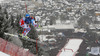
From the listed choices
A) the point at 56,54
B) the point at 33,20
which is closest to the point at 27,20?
the point at 33,20

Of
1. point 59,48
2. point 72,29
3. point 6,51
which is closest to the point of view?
point 6,51

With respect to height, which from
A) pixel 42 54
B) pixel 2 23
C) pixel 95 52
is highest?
pixel 2 23

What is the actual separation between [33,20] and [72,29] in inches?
970

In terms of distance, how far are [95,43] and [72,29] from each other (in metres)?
9.99

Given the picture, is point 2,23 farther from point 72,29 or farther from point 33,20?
point 72,29

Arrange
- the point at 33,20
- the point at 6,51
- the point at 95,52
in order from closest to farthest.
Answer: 1. the point at 6,51
2. the point at 33,20
3. the point at 95,52

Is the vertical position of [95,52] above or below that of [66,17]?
above

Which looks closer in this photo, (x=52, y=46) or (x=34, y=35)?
(x=34, y=35)

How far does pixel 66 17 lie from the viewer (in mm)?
39344

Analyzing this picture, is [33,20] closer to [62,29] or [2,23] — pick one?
[2,23]

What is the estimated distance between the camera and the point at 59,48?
17.9 meters

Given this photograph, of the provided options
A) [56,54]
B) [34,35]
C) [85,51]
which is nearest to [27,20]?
[34,35]

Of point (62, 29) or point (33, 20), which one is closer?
point (33, 20)

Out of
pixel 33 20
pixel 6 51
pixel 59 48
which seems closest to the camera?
pixel 6 51
